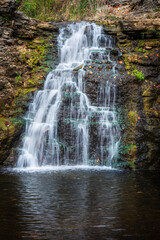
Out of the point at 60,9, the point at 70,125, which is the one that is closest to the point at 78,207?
the point at 70,125

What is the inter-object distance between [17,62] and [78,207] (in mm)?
7623

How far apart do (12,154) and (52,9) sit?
10.3 metres

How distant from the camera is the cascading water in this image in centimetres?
749

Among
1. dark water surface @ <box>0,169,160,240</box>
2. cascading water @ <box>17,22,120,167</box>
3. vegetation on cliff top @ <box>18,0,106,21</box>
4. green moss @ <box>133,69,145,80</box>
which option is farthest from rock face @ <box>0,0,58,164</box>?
green moss @ <box>133,69,145,80</box>

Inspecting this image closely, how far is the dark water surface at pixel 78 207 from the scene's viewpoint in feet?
8.44

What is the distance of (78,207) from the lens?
3.50 m

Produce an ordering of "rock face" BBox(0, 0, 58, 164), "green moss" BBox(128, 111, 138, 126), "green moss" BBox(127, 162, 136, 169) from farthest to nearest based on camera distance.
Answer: "green moss" BBox(128, 111, 138, 126) → "rock face" BBox(0, 0, 58, 164) → "green moss" BBox(127, 162, 136, 169)

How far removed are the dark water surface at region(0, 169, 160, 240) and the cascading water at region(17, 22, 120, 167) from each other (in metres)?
1.82

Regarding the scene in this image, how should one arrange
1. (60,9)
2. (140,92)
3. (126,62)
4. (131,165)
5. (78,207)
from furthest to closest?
(60,9), (126,62), (140,92), (131,165), (78,207)

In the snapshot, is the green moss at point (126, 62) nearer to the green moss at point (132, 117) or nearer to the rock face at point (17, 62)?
the green moss at point (132, 117)

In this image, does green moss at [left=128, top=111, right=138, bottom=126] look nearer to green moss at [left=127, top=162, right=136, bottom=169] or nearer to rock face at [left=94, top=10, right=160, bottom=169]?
rock face at [left=94, top=10, right=160, bottom=169]

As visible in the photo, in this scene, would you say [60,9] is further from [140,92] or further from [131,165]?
[131,165]

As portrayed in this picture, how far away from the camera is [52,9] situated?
1401 cm

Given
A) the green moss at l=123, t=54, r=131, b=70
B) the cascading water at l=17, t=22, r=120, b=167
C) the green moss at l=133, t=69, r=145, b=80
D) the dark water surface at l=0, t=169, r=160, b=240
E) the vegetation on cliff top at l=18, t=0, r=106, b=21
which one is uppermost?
the vegetation on cliff top at l=18, t=0, r=106, b=21
